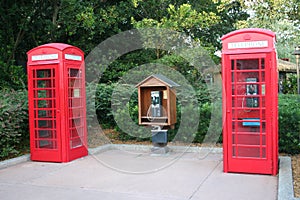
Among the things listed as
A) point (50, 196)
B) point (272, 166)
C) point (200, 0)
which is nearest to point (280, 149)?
point (272, 166)

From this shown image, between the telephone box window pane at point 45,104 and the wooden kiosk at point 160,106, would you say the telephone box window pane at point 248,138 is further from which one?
the telephone box window pane at point 45,104

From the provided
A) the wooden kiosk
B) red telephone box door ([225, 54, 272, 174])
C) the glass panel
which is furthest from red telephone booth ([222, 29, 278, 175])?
the glass panel

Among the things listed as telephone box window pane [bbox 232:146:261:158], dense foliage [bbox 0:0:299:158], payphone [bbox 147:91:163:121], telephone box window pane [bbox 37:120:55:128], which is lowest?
telephone box window pane [bbox 232:146:261:158]

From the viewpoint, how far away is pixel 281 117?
24.0 feet

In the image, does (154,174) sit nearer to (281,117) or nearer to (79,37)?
(281,117)

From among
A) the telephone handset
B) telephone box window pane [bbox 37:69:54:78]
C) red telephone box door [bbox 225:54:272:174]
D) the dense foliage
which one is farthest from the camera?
the dense foliage

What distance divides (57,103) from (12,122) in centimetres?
112

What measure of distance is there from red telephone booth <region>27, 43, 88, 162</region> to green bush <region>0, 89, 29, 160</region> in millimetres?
341

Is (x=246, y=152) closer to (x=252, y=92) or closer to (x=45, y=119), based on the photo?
(x=252, y=92)

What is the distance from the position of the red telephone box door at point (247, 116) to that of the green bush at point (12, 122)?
449cm

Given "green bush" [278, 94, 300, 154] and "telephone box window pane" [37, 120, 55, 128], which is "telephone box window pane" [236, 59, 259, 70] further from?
"telephone box window pane" [37, 120, 55, 128]

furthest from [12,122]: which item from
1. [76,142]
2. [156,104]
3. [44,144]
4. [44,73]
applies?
[156,104]

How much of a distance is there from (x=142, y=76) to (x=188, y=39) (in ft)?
7.93

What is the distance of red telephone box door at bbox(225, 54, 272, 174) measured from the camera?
18.7ft
